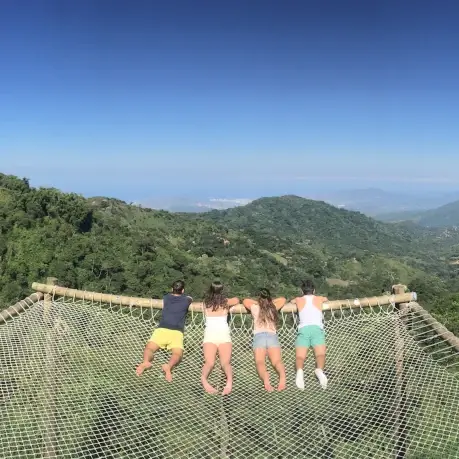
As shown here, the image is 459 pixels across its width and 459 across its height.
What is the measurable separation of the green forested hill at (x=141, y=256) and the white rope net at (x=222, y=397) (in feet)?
62.5

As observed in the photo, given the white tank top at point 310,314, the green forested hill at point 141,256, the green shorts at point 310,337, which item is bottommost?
the green forested hill at point 141,256

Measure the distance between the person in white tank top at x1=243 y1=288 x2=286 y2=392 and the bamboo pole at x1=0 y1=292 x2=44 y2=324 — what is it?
2138mm

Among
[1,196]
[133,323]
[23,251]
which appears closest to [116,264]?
[23,251]

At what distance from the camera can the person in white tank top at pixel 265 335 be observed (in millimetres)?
3598

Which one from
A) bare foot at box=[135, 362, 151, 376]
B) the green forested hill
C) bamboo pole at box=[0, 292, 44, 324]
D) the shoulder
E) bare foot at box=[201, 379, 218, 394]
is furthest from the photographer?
the green forested hill

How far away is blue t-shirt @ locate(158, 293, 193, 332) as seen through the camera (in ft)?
12.4

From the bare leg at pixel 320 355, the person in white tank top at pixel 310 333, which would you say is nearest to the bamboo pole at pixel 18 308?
the person in white tank top at pixel 310 333

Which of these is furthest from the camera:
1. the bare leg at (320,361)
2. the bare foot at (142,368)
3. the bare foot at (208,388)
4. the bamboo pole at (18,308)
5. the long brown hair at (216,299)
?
the bamboo pole at (18,308)

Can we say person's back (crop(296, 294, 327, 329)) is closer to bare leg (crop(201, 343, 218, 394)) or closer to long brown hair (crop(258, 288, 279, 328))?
long brown hair (crop(258, 288, 279, 328))

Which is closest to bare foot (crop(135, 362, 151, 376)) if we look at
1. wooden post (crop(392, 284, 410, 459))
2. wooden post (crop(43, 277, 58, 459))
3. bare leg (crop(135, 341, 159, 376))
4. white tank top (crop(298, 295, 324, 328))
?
bare leg (crop(135, 341, 159, 376))

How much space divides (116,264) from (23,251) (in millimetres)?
6207

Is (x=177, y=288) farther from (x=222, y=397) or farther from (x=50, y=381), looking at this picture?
(x=50, y=381)

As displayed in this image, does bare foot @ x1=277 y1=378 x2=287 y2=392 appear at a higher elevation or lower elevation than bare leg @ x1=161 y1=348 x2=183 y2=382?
lower

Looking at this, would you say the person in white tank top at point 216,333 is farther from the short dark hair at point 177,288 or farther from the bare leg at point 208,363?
the short dark hair at point 177,288
